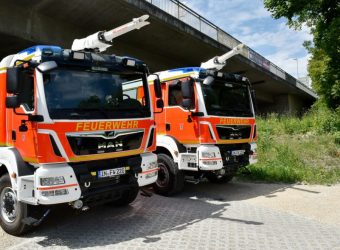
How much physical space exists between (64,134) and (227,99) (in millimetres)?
4157

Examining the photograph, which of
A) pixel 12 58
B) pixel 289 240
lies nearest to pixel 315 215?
pixel 289 240

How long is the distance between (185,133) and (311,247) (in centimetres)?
363

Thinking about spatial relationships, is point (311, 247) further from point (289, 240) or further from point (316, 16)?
point (316, 16)

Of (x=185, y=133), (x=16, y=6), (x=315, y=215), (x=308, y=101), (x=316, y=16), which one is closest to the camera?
(x=315, y=215)

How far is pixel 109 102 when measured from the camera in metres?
5.77

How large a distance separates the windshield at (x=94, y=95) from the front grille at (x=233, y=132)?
81.9 inches

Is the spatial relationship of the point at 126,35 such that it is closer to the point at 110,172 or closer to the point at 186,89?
the point at 186,89

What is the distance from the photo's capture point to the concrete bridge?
1097 centimetres

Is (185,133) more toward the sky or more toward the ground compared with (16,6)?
more toward the ground

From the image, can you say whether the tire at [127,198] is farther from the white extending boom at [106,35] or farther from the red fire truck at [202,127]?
the white extending boom at [106,35]

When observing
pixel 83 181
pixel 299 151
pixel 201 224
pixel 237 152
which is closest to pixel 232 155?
pixel 237 152

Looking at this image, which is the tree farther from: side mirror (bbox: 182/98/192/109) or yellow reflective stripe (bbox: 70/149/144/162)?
yellow reflective stripe (bbox: 70/149/144/162)

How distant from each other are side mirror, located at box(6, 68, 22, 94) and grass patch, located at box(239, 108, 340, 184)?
240 inches

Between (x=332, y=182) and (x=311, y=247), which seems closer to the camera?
(x=311, y=247)
